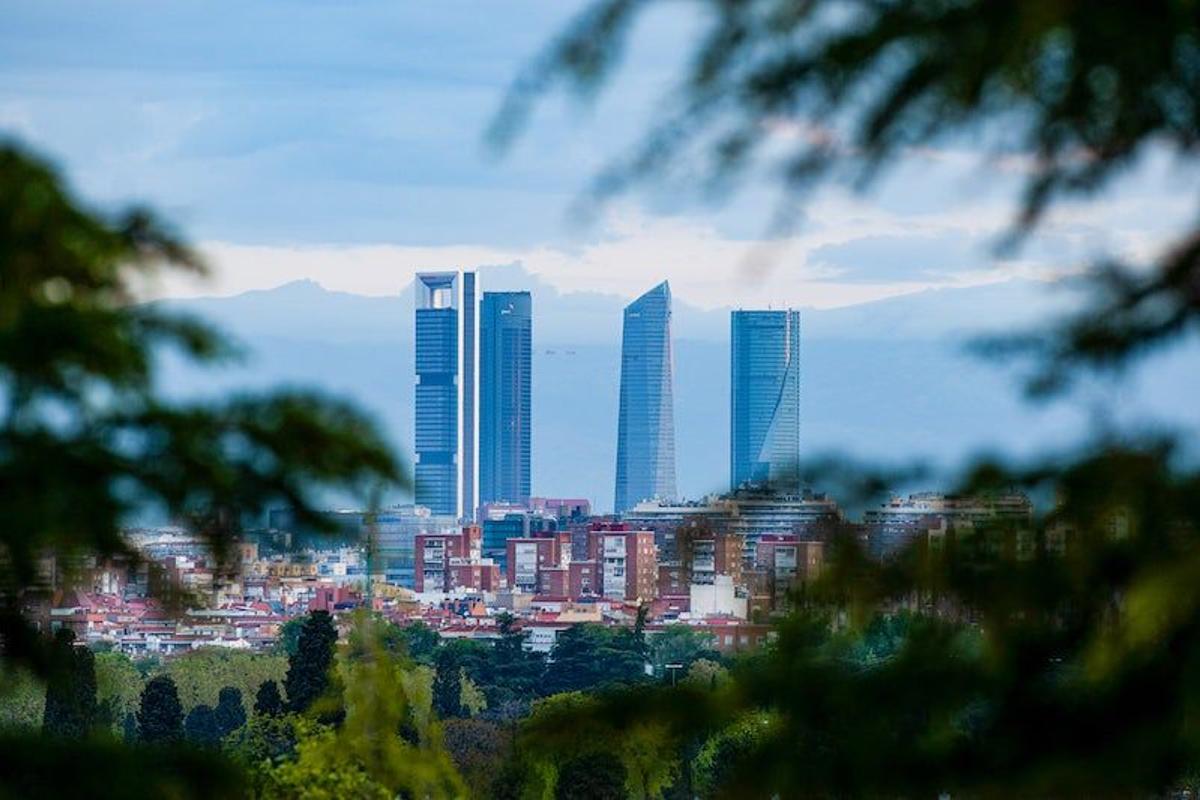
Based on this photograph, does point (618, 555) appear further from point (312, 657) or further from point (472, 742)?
point (312, 657)

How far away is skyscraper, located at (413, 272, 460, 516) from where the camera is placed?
253ft

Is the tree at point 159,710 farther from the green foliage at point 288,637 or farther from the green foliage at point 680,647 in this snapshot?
the green foliage at point 288,637

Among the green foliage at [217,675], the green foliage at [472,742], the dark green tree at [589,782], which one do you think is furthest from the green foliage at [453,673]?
the dark green tree at [589,782]

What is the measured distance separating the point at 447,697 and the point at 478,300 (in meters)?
51.3

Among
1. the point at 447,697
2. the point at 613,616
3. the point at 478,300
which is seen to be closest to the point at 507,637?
the point at 447,697

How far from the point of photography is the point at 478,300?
255 feet

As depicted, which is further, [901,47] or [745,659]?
[745,659]

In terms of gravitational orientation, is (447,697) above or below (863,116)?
below

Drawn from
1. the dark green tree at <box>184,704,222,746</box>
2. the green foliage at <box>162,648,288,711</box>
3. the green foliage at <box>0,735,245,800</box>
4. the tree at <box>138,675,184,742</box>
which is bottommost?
the dark green tree at <box>184,704,222,746</box>

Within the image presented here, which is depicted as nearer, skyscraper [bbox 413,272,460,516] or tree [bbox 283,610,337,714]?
tree [bbox 283,610,337,714]

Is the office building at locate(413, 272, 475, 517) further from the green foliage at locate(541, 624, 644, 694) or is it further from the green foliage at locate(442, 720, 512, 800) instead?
the green foliage at locate(442, 720, 512, 800)

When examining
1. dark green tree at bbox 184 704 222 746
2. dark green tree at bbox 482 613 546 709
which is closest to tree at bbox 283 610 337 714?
dark green tree at bbox 184 704 222 746

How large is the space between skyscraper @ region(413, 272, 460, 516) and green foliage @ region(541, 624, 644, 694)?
1834 inches

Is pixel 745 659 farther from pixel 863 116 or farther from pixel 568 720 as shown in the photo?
pixel 863 116
